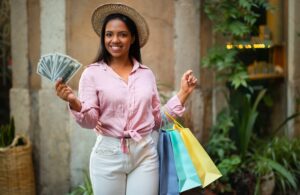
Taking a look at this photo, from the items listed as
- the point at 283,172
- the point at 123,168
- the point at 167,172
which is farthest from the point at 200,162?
the point at 283,172

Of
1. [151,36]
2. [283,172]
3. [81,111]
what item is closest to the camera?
[81,111]

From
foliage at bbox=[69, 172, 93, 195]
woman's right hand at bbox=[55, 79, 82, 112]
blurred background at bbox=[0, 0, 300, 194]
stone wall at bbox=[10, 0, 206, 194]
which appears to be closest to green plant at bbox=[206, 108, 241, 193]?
blurred background at bbox=[0, 0, 300, 194]

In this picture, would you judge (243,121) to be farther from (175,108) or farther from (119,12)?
(119,12)

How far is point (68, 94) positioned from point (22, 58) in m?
2.61

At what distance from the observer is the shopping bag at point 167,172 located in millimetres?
2654

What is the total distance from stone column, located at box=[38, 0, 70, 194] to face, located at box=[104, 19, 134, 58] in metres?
2.03

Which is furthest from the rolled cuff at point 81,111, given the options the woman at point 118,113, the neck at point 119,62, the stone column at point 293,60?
the stone column at point 293,60

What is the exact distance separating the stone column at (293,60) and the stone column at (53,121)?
2754 mm

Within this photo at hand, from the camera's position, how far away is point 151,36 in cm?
454

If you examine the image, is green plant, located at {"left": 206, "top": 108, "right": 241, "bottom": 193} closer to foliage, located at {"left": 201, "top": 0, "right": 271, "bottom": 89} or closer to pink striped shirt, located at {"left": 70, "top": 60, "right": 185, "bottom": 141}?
foliage, located at {"left": 201, "top": 0, "right": 271, "bottom": 89}

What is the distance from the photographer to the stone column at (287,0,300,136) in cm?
545

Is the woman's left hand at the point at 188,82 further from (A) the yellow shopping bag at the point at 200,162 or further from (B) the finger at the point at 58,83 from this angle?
(B) the finger at the point at 58,83

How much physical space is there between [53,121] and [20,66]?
2.34 feet

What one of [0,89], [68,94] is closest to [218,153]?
[68,94]
